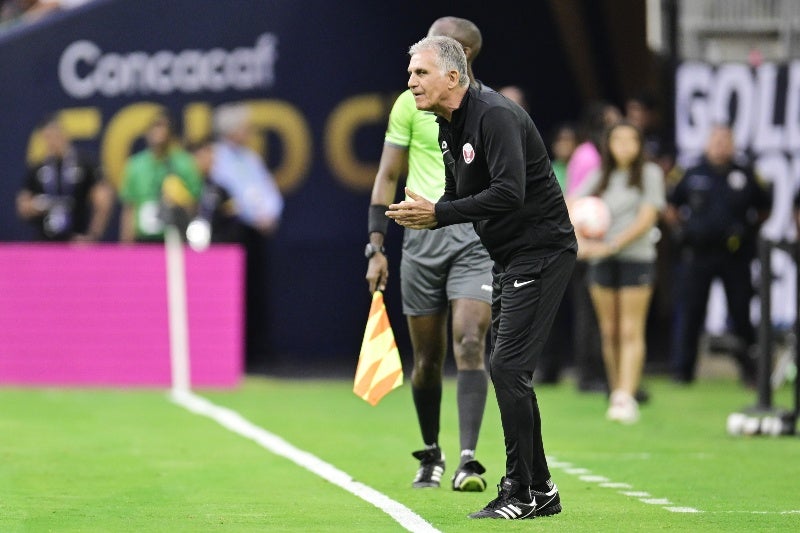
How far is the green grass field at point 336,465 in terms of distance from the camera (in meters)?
8.00

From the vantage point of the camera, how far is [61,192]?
18.9 m

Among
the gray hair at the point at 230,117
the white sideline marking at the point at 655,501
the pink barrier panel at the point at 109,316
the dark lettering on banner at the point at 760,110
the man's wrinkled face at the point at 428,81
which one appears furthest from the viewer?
the gray hair at the point at 230,117

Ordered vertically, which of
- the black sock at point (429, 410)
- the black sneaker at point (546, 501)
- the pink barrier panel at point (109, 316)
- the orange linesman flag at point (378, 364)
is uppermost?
the orange linesman flag at point (378, 364)

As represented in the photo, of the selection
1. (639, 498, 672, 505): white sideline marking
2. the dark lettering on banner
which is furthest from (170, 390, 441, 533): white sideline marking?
the dark lettering on banner

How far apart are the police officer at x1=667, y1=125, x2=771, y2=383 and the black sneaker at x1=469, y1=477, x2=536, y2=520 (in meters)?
8.91

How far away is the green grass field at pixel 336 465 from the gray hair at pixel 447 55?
1882 millimetres

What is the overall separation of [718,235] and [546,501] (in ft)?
28.9

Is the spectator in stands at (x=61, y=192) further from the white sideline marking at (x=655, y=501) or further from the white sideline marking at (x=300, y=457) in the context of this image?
the white sideline marking at (x=655, y=501)

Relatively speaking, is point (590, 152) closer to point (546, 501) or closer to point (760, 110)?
point (760, 110)

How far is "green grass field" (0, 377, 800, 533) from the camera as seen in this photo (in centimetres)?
800

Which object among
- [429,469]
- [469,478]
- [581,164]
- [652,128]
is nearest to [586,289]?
[581,164]

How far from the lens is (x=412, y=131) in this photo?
931 centimetres

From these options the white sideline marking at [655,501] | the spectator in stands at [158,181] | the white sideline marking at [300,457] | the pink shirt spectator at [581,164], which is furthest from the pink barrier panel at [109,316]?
the white sideline marking at [655,501]

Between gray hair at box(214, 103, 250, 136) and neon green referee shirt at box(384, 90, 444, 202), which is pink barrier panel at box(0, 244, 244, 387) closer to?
gray hair at box(214, 103, 250, 136)
